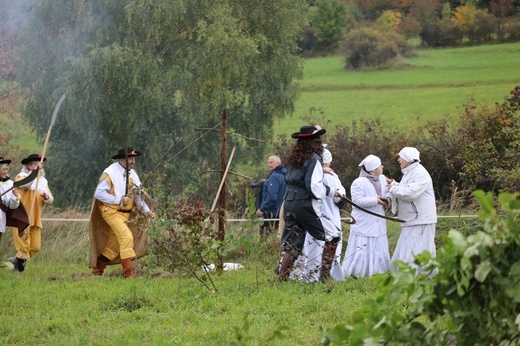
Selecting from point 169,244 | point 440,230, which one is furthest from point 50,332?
point 440,230

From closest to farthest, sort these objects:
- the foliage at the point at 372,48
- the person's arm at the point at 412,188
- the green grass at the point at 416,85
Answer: the person's arm at the point at 412,188, the green grass at the point at 416,85, the foliage at the point at 372,48

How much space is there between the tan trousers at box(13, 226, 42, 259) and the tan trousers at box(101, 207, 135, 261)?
148 cm

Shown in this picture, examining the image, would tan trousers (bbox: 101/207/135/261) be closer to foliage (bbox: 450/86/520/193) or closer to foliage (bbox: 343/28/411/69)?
foliage (bbox: 450/86/520/193)

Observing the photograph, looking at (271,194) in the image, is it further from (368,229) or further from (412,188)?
(412,188)

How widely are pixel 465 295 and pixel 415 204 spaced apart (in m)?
6.69

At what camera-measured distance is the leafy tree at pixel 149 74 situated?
24.4 meters

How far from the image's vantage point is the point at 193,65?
2522cm

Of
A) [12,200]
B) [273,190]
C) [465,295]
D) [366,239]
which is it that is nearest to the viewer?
[465,295]

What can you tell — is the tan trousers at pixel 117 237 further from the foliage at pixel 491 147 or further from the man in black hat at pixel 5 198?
the foliage at pixel 491 147

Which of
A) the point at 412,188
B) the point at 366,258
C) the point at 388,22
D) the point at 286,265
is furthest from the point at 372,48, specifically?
the point at 286,265

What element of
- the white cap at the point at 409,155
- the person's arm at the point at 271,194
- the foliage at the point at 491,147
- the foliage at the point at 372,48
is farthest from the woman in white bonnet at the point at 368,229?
the foliage at the point at 372,48

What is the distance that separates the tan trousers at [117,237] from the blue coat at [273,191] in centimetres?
325

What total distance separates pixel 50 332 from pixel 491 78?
30.6m

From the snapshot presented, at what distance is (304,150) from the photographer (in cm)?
1050
